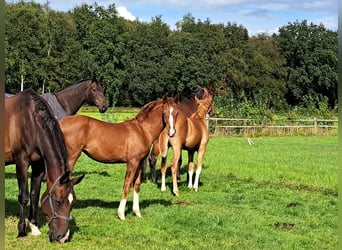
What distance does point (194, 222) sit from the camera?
22.7ft

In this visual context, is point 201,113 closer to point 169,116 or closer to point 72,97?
point 72,97

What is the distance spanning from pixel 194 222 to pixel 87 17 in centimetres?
5243

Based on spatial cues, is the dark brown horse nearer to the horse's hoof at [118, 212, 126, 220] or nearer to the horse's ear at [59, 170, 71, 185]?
the horse's hoof at [118, 212, 126, 220]

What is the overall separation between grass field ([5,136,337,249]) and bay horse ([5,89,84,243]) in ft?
→ 1.48

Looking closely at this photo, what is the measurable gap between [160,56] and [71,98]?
47048 millimetres

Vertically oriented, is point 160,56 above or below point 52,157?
above

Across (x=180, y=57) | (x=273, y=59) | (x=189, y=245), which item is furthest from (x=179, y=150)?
(x=273, y=59)

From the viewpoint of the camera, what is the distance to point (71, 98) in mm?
10633

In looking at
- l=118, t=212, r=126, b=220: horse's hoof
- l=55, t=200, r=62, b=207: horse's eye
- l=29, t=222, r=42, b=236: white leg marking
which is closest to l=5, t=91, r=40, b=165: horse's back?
Answer: l=55, t=200, r=62, b=207: horse's eye

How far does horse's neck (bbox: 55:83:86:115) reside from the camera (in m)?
10.5

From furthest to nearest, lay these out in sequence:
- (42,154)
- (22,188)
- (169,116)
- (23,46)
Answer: (23,46) → (169,116) → (22,188) → (42,154)

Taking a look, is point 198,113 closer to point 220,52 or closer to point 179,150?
point 179,150

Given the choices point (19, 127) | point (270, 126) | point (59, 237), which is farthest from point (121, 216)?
point (270, 126)

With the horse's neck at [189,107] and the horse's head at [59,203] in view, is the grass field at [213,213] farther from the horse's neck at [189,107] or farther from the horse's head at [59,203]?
the horse's neck at [189,107]
